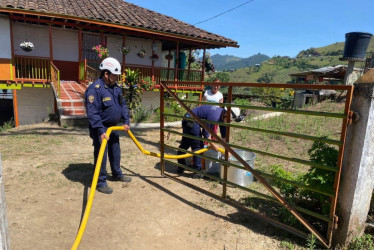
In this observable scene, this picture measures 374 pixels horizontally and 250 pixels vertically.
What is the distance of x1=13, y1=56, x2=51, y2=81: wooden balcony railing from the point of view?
36.2 feet

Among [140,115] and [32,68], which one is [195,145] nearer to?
[140,115]

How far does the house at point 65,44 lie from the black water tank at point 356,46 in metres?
5.31

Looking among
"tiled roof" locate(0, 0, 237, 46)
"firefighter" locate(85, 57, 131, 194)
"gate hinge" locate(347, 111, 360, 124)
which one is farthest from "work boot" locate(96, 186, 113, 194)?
"tiled roof" locate(0, 0, 237, 46)

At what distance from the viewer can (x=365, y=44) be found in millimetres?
11836

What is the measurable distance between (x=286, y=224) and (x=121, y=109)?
8.84 feet

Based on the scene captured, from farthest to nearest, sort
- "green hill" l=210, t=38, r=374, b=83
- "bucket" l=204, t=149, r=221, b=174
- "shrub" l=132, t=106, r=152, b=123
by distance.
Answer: "green hill" l=210, t=38, r=374, b=83
"shrub" l=132, t=106, r=152, b=123
"bucket" l=204, t=149, r=221, b=174

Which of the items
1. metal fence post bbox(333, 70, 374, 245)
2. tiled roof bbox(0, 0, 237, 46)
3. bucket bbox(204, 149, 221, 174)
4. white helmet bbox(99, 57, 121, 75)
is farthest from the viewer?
tiled roof bbox(0, 0, 237, 46)

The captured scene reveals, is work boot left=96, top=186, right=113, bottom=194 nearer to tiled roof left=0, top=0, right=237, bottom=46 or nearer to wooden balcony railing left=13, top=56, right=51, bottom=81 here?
tiled roof left=0, top=0, right=237, bottom=46

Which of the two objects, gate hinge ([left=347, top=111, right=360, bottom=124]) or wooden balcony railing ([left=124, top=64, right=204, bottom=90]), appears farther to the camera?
wooden balcony railing ([left=124, top=64, right=204, bottom=90])

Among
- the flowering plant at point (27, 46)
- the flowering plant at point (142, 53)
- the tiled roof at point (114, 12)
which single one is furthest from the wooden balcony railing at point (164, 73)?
the flowering plant at point (27, 46)

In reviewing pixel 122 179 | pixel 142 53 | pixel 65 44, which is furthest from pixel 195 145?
pixel 65 44

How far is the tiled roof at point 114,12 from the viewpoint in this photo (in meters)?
10.6

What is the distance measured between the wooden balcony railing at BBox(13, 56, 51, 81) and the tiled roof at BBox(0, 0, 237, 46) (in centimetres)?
208

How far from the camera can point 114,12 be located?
42.0ft
